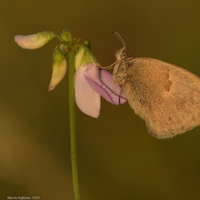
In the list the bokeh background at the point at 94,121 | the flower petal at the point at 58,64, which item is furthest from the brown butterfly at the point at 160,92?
the bokeh background at the point at 94,121

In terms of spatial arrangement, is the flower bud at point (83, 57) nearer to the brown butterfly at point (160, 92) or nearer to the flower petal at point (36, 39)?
the flower petal at point (36, 39)

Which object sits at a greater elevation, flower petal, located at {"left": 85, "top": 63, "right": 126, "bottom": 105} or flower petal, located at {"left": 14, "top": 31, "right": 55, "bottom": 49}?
flower petal, located at {"left": 14, "top": 31, "right": 55, "bottom": 49}

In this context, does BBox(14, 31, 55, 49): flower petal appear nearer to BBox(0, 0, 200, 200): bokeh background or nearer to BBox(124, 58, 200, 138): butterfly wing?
BBox(124, 58, 200, 138): butterfly wing

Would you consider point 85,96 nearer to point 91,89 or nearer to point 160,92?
point 91,89

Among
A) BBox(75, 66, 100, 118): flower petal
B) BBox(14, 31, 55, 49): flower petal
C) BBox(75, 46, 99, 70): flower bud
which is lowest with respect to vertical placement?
BBox(75, 66, 100, 118): flower petal

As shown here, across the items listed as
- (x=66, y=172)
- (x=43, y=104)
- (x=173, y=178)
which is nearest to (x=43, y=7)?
(x=43, y=104)

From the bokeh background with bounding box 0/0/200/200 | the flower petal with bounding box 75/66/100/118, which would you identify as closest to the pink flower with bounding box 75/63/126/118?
the flower petal with bounding box 75/66/100/118
